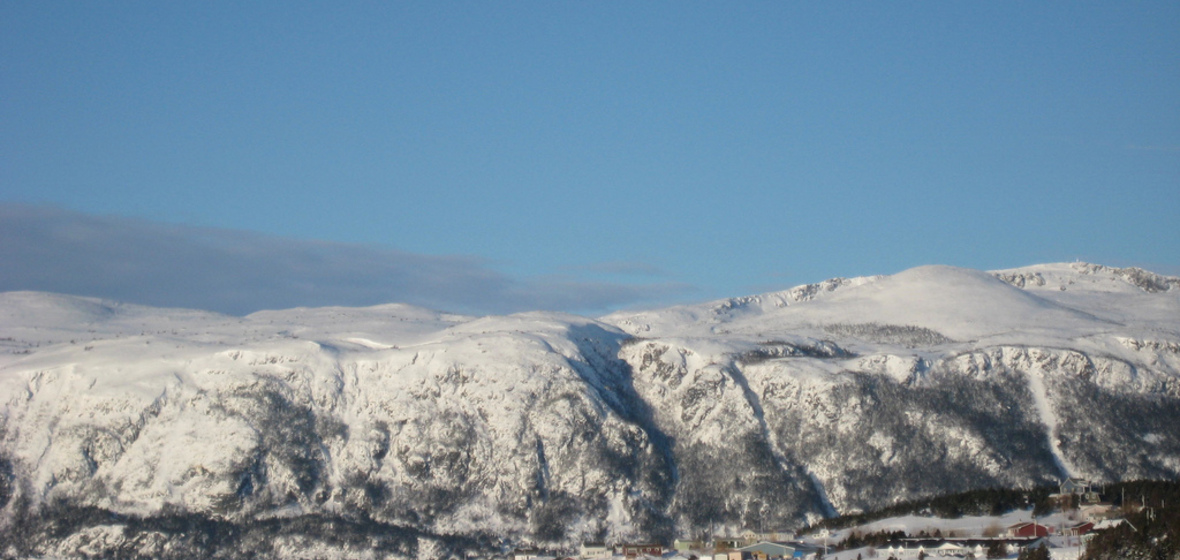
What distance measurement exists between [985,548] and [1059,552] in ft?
29.8

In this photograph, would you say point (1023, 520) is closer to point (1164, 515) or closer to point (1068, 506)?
point (1068, 506)

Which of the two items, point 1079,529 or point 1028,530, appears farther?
point 1028,530

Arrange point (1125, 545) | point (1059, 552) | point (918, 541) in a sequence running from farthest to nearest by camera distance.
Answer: point (918, 541) < point (1059, 552) < point (1125, 545)

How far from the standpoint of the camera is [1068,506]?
195625 mm

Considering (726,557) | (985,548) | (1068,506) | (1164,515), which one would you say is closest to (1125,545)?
(1164,515)

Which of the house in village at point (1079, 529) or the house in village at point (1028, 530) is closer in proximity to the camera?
Result: the house in village at point (1079, 529)

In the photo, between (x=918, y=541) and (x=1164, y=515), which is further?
(x=918, y=541)

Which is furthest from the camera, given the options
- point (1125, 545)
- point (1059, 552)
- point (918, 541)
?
point (918, 541)

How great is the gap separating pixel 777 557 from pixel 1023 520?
28041 mm

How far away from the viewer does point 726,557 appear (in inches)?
7746

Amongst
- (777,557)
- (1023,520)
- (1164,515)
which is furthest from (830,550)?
(1164,515)

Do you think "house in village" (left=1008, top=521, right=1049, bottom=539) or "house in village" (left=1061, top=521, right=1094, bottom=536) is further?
"house in village" (left=1008, top=521, right=1049, bottom=539)

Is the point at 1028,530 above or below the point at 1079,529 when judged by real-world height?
below

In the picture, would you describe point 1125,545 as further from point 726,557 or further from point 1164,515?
point 726,557
